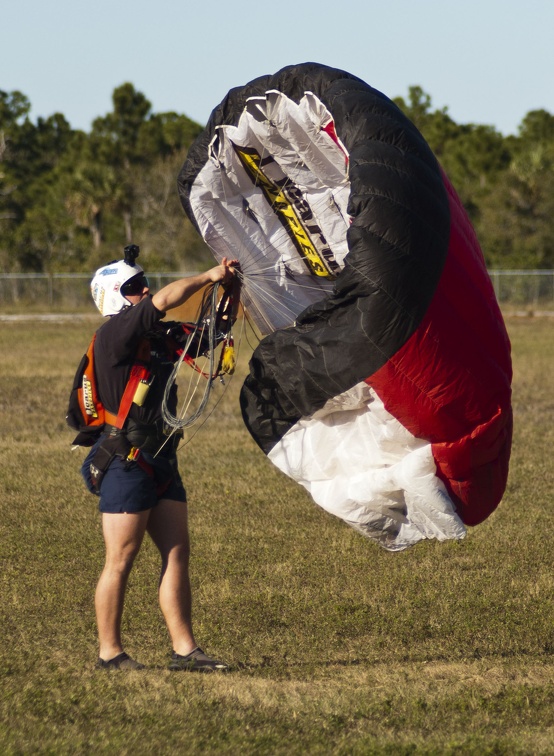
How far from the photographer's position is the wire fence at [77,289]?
3884 centimetres

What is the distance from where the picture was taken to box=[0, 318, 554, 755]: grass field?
13.8 ft

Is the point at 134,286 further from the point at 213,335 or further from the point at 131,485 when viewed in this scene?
the point at 131,485

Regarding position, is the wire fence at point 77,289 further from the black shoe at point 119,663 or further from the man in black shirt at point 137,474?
the black shoe at point 119,663

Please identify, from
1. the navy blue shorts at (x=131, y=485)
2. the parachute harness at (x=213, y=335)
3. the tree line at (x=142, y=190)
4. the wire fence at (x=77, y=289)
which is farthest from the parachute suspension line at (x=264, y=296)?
the tree line at (x=142, y=190)

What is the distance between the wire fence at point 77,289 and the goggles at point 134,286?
3343 cm

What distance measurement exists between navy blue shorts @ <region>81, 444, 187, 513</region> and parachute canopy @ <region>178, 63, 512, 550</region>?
67 centimetres

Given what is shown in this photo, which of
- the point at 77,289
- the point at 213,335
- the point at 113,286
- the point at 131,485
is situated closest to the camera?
the point at 131,485

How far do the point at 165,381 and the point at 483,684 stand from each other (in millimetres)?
2043

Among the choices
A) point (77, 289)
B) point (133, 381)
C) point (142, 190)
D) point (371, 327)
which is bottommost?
point (77, 289)

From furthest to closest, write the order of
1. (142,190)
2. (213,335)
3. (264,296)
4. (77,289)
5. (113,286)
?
(142,190) → (77,289) → (264,296) → (213,335) → (113,286)

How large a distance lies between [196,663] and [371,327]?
5.89 ft

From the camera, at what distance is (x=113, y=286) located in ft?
17.2

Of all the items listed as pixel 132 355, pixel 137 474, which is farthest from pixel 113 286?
pixel 137 474

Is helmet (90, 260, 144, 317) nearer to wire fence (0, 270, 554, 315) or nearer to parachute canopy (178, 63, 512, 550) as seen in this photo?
parachute canopy (178, 63, 512, 550)
